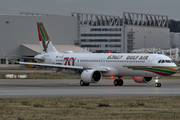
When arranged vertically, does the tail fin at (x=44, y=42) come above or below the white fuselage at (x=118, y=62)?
above

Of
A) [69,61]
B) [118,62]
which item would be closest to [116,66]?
[118,62]

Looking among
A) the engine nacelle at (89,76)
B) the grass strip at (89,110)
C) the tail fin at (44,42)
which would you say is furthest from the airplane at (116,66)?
the grass strip at (89,110)

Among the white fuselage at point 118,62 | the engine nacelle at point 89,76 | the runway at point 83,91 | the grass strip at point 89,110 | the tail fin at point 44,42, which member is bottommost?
the grass strip at point 89,110

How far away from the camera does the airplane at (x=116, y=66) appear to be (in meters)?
40.9

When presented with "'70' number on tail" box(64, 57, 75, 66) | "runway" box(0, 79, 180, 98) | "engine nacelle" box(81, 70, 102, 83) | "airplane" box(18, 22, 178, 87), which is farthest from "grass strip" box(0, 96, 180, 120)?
"'70' number on tail" box(64, 57, 75, 66)

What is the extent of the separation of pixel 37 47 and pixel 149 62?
3176 inches

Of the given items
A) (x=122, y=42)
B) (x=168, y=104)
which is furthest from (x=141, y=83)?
(x=122, y=42)

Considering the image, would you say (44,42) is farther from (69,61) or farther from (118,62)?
(118,62)

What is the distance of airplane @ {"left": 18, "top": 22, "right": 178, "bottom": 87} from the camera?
134ft

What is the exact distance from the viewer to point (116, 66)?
43469 millimetres

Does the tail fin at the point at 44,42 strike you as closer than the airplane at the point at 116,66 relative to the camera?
No

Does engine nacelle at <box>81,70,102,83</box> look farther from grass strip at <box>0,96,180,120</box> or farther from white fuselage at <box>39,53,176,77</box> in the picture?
grass strip at <box>0,96,180,120</box>

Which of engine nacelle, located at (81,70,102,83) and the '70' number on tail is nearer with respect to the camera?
engine nacelle, located at (81,70,102,83)

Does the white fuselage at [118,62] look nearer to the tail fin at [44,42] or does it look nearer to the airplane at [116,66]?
the airplane at [116,66]
